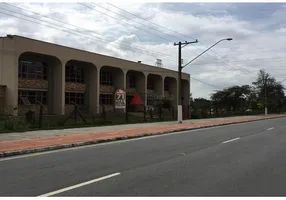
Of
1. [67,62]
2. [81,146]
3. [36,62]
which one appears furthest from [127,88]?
[81,146]

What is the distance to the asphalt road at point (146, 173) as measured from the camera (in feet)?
24.4

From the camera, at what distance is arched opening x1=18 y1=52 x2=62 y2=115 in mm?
44037

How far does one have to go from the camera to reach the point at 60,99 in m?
47.9

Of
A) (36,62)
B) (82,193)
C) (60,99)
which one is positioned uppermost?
(36,62)

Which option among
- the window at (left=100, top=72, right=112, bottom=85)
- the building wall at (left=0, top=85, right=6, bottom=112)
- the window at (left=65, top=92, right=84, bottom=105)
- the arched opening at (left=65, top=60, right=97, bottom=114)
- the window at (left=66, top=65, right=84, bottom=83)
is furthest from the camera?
the window at (left=100, top=72, right=112, bottom=85)

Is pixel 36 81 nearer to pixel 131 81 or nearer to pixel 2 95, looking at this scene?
pixel 2 95

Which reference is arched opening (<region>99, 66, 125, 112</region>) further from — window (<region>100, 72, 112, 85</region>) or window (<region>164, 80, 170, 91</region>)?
window (<region>164, 80, 170, 91</region>)

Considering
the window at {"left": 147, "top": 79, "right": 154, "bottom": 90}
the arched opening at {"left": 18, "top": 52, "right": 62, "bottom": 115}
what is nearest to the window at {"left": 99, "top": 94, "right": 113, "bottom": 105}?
the arched opening at {"left": 18, "top": 52, "right": 62, "bottom": 115}

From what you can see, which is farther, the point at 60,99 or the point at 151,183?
the point at 60,99

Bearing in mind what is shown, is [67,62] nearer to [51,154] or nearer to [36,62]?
[36,62]

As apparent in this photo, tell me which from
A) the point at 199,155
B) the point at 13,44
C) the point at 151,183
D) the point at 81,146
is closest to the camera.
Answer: the point at 151,183

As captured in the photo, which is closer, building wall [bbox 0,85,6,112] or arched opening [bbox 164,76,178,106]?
building wall [bbox 0,85,6,112]

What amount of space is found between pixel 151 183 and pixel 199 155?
4997mm

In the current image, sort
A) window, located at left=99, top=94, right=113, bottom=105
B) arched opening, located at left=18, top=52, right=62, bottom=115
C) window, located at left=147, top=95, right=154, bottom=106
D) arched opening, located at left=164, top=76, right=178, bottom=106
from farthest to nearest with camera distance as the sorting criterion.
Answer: arched opening, located at left=164, top=76, right=178, bottom=106
window, located at left=147, top=95, right=154, bottom=106
window, located at left=99, top=94, right=113, bottom=105
arched opening, located at left=18, top=52, right=62, bottom=115
